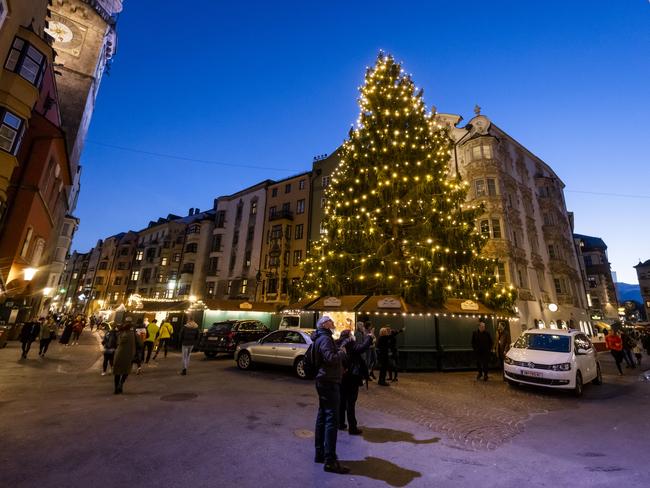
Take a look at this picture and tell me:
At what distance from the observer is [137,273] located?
5975 cm

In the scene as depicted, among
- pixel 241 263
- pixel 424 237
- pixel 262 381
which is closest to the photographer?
pixel 262 381

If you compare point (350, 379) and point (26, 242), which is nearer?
point (350, 379)

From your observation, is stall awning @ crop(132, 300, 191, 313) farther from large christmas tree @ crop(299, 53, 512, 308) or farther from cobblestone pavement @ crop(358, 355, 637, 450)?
cobblestone pavement @ crop(358, 355, 637, 450)

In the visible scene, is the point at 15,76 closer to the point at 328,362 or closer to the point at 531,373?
the point at 328,362

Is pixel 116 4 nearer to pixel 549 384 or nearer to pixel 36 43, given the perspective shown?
pixel 36 43

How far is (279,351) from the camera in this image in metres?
12.8

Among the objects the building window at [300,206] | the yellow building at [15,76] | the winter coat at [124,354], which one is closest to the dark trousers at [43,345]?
the yellow building at [15,76]

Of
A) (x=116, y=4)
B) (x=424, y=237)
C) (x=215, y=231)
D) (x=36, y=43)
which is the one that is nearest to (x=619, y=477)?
(x=424, y=237)

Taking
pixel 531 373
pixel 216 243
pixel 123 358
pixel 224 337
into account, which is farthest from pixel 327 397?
pixel 216 243

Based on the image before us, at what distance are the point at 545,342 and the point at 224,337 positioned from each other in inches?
584

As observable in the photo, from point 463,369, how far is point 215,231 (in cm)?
3708

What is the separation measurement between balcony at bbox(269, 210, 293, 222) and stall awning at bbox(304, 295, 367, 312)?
2166 cm

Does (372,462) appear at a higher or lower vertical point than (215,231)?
lower

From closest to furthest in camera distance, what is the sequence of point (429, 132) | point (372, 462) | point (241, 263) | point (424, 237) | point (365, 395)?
point (372, 462)
point (365, 395)
point (424, 237)
point (429, 132)
point (241, 263)
